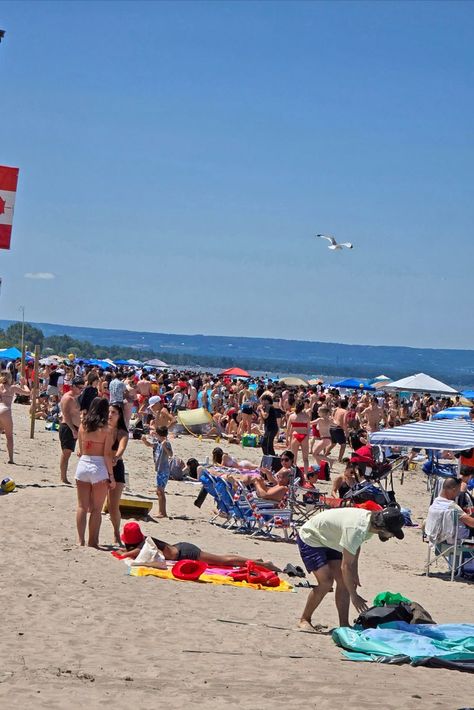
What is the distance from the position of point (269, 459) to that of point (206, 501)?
1.28 metres

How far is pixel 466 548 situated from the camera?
10.2 metres

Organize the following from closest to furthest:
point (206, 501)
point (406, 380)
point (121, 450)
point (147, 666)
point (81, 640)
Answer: point (147, 666), point (81, 640), point (121, 450), point (206, 501), point (406, 380)

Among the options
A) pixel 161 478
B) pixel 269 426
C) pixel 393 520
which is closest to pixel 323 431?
pixel 269 426

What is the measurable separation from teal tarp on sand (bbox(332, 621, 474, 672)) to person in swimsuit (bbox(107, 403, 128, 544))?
3475 millimetres

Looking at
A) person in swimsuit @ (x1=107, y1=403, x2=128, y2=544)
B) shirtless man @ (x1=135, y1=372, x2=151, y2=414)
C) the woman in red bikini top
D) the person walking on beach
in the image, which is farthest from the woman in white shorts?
shirtless man @ (x1=135, y1=372, x2=151, y2=414)

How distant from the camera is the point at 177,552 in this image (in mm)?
9234

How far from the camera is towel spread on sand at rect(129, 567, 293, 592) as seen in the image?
861 centimetres

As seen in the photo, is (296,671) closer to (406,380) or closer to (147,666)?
(147,666)

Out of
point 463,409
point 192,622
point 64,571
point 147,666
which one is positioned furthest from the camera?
point 463,409

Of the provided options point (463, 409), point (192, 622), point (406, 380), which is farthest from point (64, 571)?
point (406, 380)

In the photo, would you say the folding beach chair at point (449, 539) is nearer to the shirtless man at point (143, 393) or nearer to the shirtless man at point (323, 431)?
the shirtless man at point (323, 431)

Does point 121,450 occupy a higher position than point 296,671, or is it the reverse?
point 121,450

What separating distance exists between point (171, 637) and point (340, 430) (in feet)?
40.8

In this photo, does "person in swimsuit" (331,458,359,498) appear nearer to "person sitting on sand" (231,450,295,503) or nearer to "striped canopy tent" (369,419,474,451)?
"person sitting on sand" (231,450,295,503)
